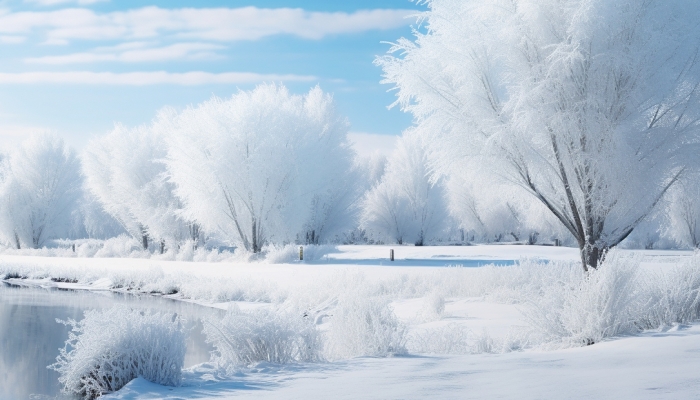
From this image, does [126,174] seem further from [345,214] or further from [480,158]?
[480,158]

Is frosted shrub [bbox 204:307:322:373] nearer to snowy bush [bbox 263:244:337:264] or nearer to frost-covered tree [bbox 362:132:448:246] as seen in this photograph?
snowy bush [bbox 263:244:337:264]

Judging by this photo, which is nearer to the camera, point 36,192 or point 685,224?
point 685,224

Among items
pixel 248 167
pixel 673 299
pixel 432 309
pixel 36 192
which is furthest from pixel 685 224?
pixel 36 192

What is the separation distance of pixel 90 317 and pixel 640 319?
6.88 meters

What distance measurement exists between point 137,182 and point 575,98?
3389 cm

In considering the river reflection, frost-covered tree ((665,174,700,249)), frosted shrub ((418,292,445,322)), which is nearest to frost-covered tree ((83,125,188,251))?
the river reflection

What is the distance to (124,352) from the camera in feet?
22.7

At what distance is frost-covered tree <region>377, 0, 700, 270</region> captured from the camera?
11711mm

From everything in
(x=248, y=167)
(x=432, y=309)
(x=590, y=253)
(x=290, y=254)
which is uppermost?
(x=248, y=167)

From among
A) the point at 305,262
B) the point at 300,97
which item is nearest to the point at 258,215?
the point at 305,262

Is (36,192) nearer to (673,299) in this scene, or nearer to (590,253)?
(590,253)

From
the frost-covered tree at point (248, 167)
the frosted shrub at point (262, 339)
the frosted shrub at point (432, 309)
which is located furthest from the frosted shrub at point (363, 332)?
the frost-covered tree at point (248, 167)

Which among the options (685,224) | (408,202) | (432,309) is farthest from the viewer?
(408,202)

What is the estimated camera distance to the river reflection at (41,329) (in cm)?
924
